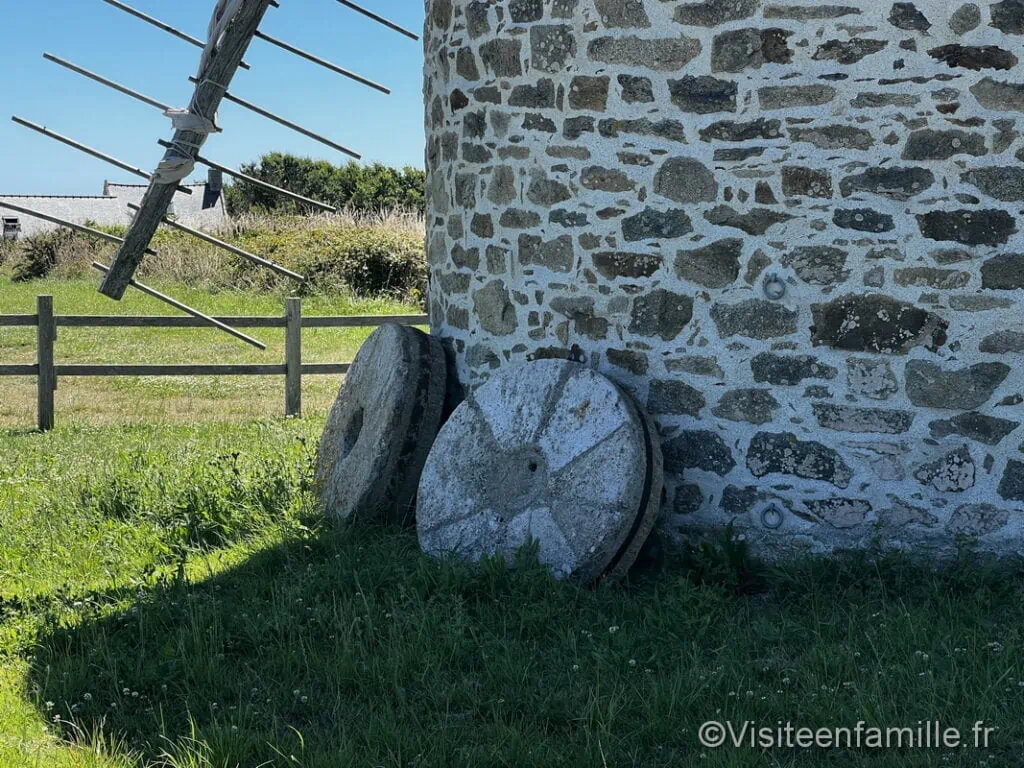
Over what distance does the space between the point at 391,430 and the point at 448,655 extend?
6.41 feet

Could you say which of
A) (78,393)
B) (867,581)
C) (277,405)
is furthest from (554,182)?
(78,393)

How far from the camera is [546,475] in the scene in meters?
5.53

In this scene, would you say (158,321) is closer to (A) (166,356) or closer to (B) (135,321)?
(B) (135,321)

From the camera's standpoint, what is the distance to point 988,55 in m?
5.30

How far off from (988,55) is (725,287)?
1.58 m

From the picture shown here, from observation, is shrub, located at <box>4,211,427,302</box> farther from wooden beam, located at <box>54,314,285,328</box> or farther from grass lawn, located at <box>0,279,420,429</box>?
wooden beam, located at <box>54,314,285,328</box>

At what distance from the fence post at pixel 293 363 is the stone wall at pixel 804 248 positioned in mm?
6271

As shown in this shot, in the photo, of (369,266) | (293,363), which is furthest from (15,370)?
(369,266)

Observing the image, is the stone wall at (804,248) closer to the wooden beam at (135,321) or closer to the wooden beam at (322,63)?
the wooden beam at (322,63)

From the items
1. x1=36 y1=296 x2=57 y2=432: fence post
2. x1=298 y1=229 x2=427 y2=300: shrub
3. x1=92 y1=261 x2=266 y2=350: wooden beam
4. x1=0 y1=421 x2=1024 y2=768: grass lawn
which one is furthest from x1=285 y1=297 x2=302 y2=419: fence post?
x1=298 y1=229 x2=427 y2=300: shrub

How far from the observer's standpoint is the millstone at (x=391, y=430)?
622 cm

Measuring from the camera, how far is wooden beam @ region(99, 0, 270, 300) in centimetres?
776

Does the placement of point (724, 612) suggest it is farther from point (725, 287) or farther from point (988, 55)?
point (988, 55)

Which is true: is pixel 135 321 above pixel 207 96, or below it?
below
